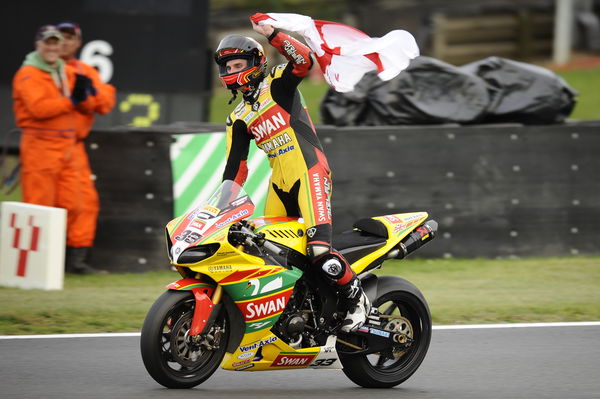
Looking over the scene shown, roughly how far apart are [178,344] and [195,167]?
4867 mm

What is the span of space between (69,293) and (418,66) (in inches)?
167

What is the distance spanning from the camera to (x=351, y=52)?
24.3ft

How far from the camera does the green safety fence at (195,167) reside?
11500 mm

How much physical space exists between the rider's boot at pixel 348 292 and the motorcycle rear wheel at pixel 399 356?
0.15 m

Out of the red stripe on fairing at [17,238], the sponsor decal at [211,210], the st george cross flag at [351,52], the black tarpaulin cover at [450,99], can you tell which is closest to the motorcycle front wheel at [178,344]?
the sponsor decal at [211,210]

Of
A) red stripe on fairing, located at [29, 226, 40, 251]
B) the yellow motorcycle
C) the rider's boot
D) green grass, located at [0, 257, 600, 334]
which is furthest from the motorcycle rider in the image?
red stripe on fairing, located at [29, 226, 40, 251]

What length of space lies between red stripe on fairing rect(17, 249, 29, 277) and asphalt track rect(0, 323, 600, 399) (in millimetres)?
2038

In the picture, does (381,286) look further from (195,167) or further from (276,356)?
(195,167)

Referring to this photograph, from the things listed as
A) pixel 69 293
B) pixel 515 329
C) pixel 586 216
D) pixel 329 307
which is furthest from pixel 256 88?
pixel 586 216

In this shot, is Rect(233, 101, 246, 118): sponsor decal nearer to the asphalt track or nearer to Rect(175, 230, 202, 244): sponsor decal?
Rect(175, 230, 202, 244): sponsor decal

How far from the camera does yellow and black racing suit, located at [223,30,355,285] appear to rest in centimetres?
714

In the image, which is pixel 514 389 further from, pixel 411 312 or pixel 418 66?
pixel 418 66

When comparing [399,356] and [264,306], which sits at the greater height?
[264,306]

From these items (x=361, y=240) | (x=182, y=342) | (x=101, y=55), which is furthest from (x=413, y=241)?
(x=101, y=55)
